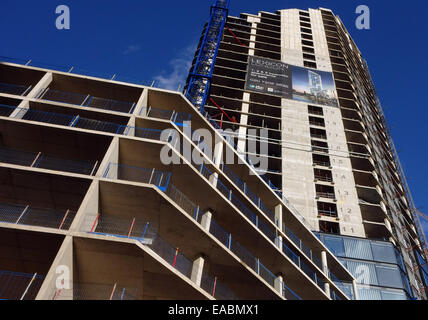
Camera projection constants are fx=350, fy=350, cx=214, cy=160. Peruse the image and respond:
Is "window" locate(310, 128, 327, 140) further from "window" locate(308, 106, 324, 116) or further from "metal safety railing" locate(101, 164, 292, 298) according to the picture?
"metal safety railing" locate(101, 164, 292, 298)

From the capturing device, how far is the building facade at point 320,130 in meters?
38.1

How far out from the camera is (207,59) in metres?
57.2

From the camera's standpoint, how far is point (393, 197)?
47.8m

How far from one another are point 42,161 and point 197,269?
414 inches

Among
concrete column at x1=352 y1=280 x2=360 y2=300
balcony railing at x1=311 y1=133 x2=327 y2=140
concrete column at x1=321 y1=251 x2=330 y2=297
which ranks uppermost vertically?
balcony railing at x1=311 y1=133 x2=327 y2=140

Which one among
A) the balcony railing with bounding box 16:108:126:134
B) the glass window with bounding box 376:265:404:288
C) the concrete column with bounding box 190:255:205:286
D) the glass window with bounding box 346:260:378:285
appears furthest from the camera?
the glass window with bounding box 346:260:378:285

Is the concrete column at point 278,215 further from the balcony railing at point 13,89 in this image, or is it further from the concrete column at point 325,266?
the balcony railing at point 13,89

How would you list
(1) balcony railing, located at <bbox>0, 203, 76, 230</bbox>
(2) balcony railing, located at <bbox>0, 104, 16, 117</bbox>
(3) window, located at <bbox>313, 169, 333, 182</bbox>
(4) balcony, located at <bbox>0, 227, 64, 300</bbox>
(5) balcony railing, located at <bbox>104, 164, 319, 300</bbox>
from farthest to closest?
(3) window, located at <bbox>313, 169, 333, 182</bbox> < (5) balcony railing, located at <bbox>104, 164, 319, 300</bbox> < (2) balcony railing, located at <bbox>0, 104, 16, 117</bbox> < (1) balcony railing, located at <bbox>0, 203, 76, 230</bbox> < (4) balcony, located at <bbox>0, 227, 64, 300</bbox>

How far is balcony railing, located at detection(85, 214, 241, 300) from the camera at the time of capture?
56.5ft

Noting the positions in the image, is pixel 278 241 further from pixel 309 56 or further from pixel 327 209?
pixel 309 56

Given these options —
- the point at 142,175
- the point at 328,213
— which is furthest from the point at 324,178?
the point at 142,175

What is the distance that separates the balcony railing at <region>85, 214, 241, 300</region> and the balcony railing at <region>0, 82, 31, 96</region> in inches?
488

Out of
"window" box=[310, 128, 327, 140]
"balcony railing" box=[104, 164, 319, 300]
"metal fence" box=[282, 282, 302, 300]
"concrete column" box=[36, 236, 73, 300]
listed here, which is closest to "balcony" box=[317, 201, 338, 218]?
"window" box=[310, 128, 327, 140]

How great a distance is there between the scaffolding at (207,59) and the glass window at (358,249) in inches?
952
